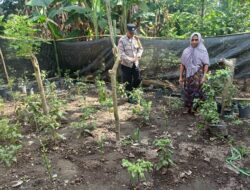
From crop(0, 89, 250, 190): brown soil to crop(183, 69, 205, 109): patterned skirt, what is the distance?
38cm

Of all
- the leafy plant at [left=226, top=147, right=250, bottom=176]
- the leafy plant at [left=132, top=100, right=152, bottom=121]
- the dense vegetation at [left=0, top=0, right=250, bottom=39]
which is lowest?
the leafy plant at [left=226, top=147, right=250, bottom=176]

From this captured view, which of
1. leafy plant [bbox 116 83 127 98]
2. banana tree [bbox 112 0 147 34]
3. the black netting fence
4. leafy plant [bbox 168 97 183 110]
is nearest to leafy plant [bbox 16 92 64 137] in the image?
leafy plant [bbox 116 83 127 98]

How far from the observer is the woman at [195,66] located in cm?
532

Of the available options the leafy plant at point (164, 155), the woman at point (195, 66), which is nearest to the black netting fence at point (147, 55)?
the woman at point (195, 66)

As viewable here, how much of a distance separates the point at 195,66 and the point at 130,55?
1440 millimetres

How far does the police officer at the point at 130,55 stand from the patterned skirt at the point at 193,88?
1151mm

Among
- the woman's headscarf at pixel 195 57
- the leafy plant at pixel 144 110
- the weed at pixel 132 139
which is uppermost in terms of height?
the woman's headscarf at pixel 195 57

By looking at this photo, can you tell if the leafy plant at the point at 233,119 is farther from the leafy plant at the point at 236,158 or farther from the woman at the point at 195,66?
the leafy plant at the point at 236,158

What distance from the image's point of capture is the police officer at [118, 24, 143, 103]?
6.12 metres

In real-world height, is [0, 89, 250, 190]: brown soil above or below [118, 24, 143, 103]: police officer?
below

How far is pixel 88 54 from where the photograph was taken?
8531 mm

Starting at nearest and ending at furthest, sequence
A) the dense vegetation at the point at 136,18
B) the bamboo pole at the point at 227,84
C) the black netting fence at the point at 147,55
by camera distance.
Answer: the bamboo pole at the point at 227,84, the black netting fence at the point at 147,55, the dense vegetation at the point at 136,18

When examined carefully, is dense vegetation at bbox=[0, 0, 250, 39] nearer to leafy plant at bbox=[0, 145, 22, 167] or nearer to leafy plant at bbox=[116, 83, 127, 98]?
leafy plant at bbox=[116, 83, 127, 98]

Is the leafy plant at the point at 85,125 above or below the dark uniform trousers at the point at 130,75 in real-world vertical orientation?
below
